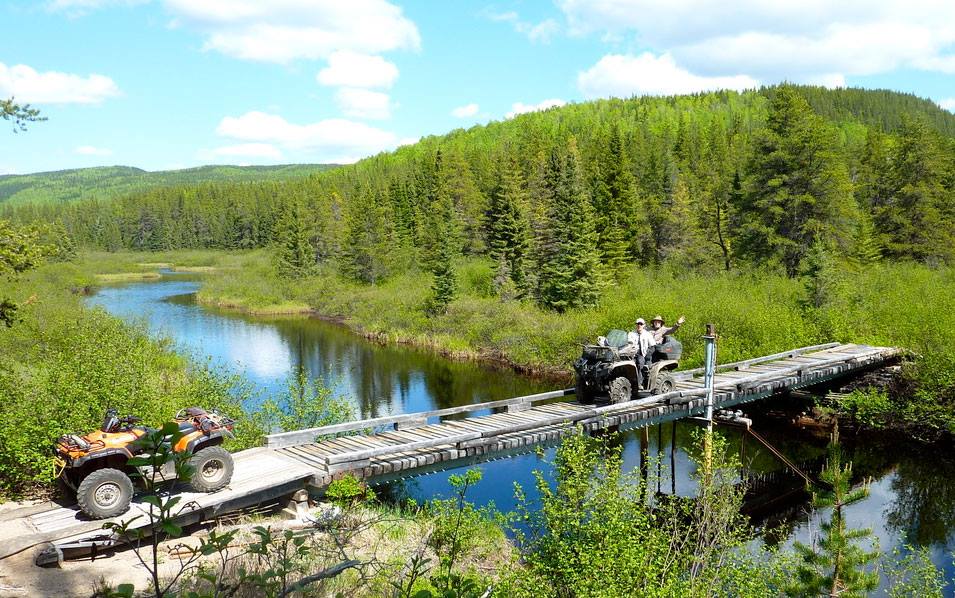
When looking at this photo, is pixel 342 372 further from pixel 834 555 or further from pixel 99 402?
pixel 834 555

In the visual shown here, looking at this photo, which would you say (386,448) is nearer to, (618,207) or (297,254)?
(618,207)

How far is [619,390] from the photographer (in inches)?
638

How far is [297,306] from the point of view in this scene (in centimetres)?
5981

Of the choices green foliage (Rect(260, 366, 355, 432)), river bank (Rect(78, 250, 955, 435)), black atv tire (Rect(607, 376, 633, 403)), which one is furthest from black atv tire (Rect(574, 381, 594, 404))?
river bank (Rect(78, 250, 955, 435))

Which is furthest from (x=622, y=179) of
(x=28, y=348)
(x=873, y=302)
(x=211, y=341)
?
(x=28, y=348)

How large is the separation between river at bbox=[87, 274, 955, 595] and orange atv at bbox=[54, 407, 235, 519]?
17.0 ft

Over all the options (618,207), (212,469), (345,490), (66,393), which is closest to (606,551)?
(345,490)

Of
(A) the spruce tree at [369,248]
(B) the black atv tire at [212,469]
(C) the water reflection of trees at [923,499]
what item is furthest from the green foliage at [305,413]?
(A) the spruce tree at [369,248]

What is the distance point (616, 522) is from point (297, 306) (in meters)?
54.2

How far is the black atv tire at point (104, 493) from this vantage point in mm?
9859

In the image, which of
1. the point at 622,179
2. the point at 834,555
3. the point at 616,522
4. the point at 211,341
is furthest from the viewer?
the point at 622,179

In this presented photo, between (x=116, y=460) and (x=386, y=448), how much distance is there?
452cm

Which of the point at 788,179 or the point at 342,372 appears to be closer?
the point at 342,372

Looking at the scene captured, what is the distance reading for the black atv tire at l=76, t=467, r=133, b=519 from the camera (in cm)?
986
